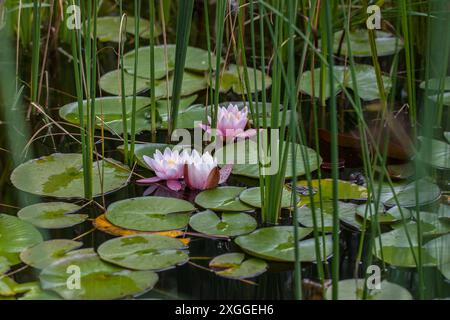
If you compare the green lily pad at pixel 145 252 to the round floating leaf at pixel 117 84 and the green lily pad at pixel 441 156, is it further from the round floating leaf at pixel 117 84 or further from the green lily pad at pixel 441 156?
the round floating leaf at pixel 117 84

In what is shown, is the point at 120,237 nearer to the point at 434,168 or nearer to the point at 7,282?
the point at 7,282

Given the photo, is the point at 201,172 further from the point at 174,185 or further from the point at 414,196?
the point at 414,196

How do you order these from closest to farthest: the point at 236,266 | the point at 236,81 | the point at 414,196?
the point at 236,266
the point at 414,196
the point at 236,81

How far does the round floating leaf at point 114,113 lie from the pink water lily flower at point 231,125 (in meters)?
0.26

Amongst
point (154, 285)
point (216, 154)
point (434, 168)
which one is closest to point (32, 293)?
point (154, 285)

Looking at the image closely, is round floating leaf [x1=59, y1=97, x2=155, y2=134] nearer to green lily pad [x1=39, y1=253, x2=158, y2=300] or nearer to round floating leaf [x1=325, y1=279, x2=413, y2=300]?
green lily pad [x1=39, y1=253, x2=158, y2=300]

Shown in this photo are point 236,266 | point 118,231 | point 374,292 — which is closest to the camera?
point 374,292

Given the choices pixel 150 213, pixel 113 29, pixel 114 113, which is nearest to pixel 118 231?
pixel 150 213

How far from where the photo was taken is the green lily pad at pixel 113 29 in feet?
10.6

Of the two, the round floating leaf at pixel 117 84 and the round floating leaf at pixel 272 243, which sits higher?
the round floating leaf at pixel 117 84

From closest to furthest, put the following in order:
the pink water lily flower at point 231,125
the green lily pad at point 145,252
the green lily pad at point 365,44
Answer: the green lily pad at point 145,252 → the pink water lily flower at point 231,125 → the green lily pad at point 365,44

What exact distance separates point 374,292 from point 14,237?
2.77 feet

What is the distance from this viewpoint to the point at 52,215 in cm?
196

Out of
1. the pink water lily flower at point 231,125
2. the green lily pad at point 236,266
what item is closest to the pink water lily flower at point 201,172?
the pink water lily flower at point 231,125
